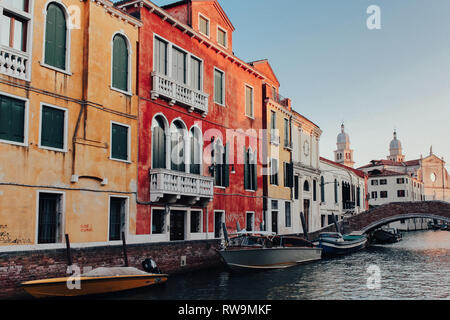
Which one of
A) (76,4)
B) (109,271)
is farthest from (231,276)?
(76,4)

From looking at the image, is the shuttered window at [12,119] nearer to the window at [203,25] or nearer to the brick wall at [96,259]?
the brick wall at [96,259]

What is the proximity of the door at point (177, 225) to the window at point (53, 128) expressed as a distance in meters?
5.92

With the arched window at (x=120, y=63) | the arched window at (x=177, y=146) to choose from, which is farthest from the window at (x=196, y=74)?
the arched window at (x=120, y=63)

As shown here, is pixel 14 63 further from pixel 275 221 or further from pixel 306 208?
pixel 306 208

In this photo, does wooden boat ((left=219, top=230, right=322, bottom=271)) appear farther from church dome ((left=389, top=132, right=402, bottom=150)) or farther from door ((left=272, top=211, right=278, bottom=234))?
church dome ((left=389, top=132, right=402, bottom=150))

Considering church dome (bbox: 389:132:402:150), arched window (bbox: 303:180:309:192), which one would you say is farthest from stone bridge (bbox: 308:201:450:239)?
church dome (bbox: 389:132:402:150)

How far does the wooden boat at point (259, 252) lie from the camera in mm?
17891

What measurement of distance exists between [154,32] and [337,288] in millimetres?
11427

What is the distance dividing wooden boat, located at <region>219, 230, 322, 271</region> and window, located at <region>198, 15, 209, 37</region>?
9181 millimetres

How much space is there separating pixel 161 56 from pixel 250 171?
8.46 metres

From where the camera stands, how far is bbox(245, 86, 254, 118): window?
24.2 meters

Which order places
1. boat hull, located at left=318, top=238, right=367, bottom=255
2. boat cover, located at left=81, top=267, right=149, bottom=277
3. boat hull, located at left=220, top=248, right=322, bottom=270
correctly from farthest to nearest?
boat hull, located at left=318, top=238, right=367, bottom=255 < boat hull, located at left=220, top=248, right=322, bottom=270 < boat cover, located at left=81, top=267, right=149, bottom=277

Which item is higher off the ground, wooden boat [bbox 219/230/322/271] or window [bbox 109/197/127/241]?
window [bbox 109/197/127/241]

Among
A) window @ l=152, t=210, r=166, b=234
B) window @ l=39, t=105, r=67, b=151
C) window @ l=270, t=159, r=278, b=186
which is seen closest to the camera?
window @ l=39, t=105, r=67, b=151
